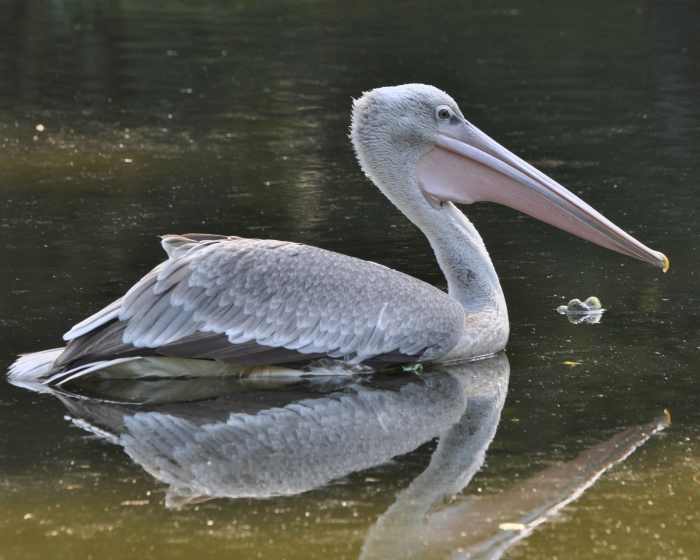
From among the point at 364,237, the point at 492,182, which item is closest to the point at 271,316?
the point at 492,182

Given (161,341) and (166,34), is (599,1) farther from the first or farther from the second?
(161,341)

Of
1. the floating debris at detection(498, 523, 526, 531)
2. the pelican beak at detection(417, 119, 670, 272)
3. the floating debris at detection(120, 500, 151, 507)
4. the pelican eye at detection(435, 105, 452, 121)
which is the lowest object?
the floating debris at detection(120, 500, 151, 507)

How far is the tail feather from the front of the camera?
6152 millimetres

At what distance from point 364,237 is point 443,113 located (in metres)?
1.74

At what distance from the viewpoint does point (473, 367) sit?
6.43 meters

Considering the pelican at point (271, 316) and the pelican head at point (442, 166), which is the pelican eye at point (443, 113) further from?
the pelican at point (271, 316)

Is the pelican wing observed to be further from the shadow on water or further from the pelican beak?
the pelican beak

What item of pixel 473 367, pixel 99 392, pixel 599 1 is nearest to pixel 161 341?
pixel 99 392

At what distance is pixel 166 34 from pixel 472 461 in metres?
11.6

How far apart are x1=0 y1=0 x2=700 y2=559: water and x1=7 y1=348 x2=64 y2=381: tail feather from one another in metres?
0.08

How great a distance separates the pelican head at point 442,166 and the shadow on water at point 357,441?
27.8 inches

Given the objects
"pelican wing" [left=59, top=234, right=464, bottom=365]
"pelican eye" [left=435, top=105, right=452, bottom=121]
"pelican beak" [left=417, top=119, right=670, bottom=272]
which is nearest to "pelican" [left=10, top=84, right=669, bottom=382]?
"pelican wing" [left=59, top=234, right=464, bottom=365]

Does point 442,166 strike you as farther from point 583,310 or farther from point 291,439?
point 291,439

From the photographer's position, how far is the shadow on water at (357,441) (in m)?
4.78
